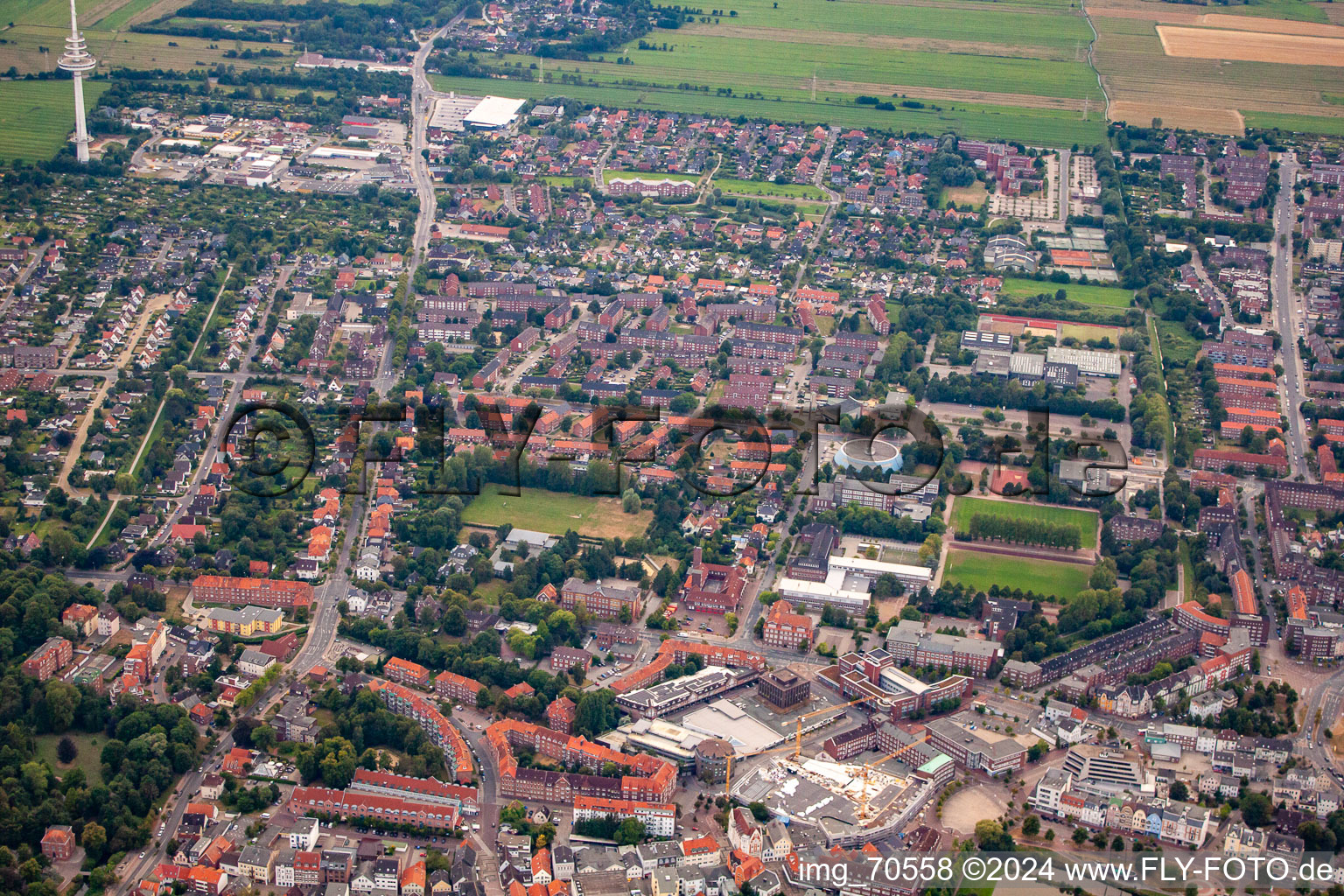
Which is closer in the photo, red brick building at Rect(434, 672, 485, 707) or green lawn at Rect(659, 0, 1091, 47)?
red brick building at Rect(434, 672, 485, 707)

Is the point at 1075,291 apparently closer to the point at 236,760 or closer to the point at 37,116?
the point at 236,760

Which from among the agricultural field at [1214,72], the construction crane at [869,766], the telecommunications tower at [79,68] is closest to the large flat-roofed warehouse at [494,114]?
the telecommunications tower at [79,68]

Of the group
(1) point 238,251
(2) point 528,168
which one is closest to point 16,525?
(1) point 238,251

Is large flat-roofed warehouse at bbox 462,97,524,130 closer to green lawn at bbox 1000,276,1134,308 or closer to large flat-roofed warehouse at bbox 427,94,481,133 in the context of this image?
large flat-roofed warehouse at bbox 427,94,481,133

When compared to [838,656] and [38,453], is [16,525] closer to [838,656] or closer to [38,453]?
[38,453]

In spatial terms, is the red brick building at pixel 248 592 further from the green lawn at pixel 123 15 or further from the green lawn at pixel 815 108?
the green lawn at pixel 123 15

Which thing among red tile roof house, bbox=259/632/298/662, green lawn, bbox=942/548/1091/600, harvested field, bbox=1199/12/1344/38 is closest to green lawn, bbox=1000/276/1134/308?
green lawn, bbox=942/548/1091/600

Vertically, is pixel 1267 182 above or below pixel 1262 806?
above
